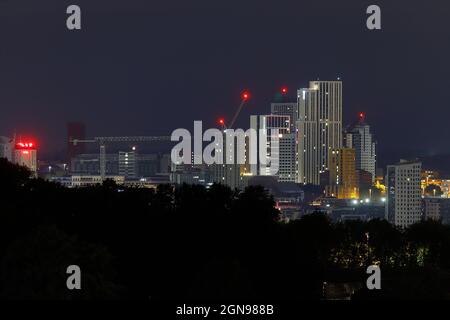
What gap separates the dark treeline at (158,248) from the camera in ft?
58.1

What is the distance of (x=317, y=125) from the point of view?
120 meters

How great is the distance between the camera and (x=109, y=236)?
2364 cm

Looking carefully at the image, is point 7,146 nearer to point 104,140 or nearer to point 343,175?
point 104,140

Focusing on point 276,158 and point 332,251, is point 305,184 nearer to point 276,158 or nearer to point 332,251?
point 276,158

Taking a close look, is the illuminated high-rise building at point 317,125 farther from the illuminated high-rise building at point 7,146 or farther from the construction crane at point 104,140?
the illuminated high-rise building at point 7,146

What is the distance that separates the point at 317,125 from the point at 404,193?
110ft

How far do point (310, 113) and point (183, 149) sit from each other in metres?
20.4

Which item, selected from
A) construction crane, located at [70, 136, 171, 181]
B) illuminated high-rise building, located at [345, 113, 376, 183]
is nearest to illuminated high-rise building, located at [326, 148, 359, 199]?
illuminated high-rise building, located at [345, 113, 376, 183]

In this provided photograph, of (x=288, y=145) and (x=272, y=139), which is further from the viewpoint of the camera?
(x=288, y=145)

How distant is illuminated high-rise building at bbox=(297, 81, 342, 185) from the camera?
387 feet

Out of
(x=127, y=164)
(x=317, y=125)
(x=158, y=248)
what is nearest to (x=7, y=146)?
(x=127, y=164)

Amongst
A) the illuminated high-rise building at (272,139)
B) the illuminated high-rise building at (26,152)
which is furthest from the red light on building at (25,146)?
the illuminated high-rise building at (272,139)

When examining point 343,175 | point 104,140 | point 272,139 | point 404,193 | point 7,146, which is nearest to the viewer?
point 7,146

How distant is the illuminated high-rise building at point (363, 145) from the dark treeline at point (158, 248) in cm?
8002
